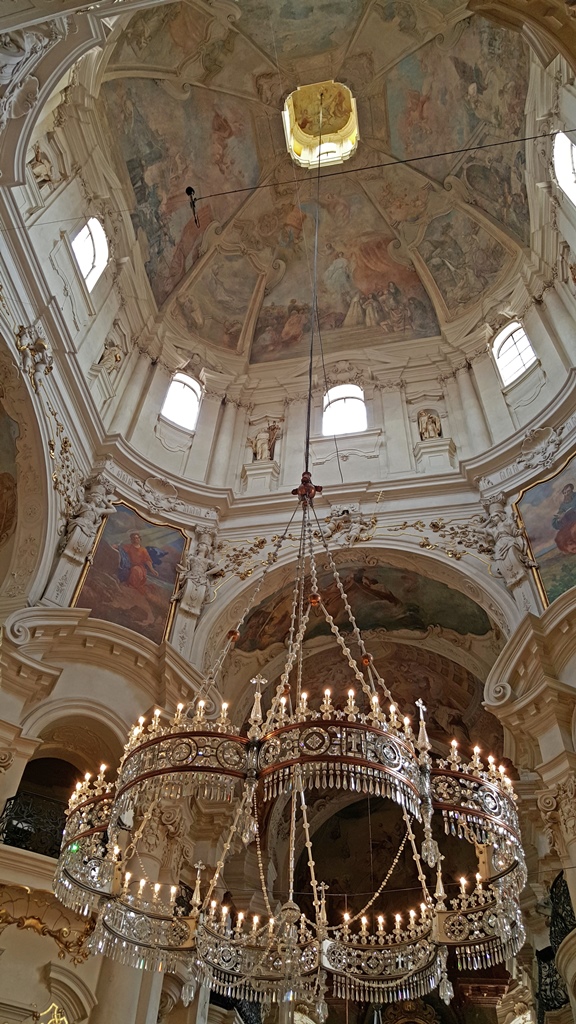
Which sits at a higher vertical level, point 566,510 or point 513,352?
point 513,352

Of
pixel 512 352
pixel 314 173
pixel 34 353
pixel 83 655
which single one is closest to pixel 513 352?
pixel 512 352

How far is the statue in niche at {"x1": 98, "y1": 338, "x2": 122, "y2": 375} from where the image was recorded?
13.5 meters

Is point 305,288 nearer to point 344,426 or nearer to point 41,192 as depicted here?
point 344,426

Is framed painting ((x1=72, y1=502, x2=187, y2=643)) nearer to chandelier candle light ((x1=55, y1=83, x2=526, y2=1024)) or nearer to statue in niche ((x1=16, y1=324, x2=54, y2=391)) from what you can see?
statue in niche ((x1=16, y1=324, x2=54, y2=391))

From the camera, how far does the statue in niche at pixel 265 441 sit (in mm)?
14656

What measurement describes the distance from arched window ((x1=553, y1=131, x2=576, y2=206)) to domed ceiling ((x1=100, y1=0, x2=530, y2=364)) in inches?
54.1

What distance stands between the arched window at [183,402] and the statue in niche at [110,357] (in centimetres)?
126

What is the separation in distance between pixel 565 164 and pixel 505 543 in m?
6.28

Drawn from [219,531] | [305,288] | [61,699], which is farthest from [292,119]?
[61,699]

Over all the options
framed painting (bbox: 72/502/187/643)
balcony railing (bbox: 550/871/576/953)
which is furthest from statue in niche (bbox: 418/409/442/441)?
balcony railing (bbox: 550/871/576/953)

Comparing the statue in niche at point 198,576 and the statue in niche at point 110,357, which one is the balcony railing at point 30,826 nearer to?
the statue in niche at point 198,576

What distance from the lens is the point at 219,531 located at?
42.9ft

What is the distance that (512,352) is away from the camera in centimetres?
1441

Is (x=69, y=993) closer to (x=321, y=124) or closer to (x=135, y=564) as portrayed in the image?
(x=135, y=564)
